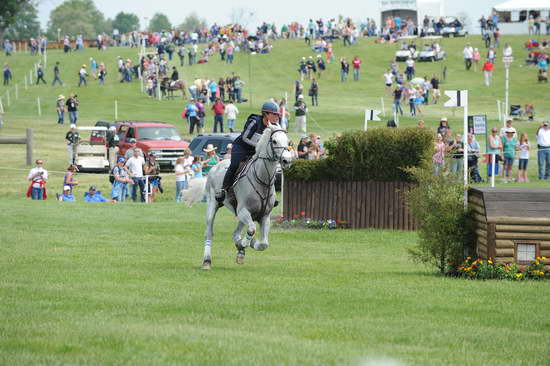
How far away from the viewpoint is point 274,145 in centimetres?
1472

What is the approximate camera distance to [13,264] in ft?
51.5

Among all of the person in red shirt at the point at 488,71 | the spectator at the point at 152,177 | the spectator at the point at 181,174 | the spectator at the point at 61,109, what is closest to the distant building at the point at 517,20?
the person in red shirt at the point at 488,71

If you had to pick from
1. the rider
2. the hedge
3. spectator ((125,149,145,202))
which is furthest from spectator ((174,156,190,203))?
the rider

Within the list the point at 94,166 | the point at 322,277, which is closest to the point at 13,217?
the point at 322,277

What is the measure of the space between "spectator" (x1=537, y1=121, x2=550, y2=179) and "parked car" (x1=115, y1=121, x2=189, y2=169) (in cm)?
1326

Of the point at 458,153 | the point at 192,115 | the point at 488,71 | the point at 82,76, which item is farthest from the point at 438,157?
the point at 82,76

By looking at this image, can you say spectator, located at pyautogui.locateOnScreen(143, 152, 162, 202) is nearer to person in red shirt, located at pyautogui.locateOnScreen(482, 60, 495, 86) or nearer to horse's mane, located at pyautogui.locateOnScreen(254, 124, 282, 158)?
horse's mane, located at pyautogui.locateOnScreen(254, 124, 282, 158)

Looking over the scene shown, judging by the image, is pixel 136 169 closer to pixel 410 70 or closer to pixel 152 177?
pixel 152 177

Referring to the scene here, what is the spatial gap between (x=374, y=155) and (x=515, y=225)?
9.78 meters

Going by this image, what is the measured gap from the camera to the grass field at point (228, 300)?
8.67 meters

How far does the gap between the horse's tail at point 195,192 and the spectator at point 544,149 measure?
18029mm

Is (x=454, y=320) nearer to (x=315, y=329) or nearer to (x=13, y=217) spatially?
(x=315, y=329)

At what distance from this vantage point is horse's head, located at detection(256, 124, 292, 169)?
47.5 feet

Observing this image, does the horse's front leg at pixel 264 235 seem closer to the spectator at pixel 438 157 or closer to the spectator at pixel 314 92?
the spectator at pixel 438 157
